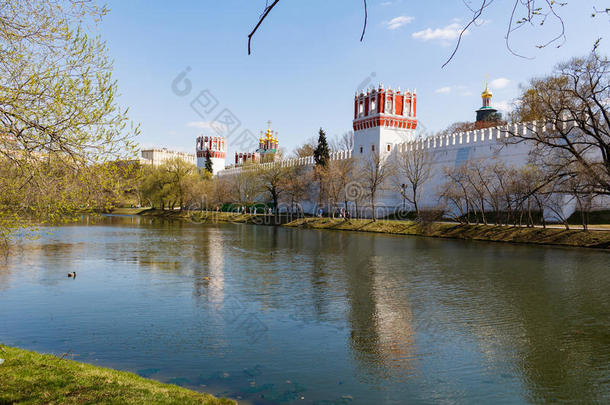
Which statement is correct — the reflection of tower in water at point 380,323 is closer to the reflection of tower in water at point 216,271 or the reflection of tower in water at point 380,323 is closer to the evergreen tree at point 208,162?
the reflection of tower in water at point 216,271

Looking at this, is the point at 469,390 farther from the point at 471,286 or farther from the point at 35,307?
the point at 35,307

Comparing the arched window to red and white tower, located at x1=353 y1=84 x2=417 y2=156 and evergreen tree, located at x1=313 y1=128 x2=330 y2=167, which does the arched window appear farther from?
evergreen tree, located at x1=313 y1=128 x2=330 y2=167

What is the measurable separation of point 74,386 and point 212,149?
2880 inches

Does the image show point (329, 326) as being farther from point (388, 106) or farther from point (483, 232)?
point (388, 106)

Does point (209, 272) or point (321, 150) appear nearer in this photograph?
point (209, 272)

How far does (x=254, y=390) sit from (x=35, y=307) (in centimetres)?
598

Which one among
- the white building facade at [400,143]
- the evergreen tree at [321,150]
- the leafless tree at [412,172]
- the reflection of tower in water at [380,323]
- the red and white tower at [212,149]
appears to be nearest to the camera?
the reflection of tower in water at [380,323]

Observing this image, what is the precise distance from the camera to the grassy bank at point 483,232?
2220cm

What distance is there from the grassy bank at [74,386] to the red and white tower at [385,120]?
37688mm

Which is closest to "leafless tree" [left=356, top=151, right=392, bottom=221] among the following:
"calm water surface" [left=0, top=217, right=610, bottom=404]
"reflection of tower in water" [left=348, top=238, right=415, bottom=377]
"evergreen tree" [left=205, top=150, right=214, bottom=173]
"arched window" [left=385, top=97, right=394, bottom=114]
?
"arched window" [left=385, top=97, right=394, bottom=114]

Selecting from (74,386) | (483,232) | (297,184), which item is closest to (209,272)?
(74,386)

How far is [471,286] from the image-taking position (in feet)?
39.7

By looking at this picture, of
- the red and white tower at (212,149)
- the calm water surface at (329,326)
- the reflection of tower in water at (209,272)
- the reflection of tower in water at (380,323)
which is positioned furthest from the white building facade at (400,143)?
the red and white tower at (212,149)

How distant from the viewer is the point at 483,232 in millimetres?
26969
